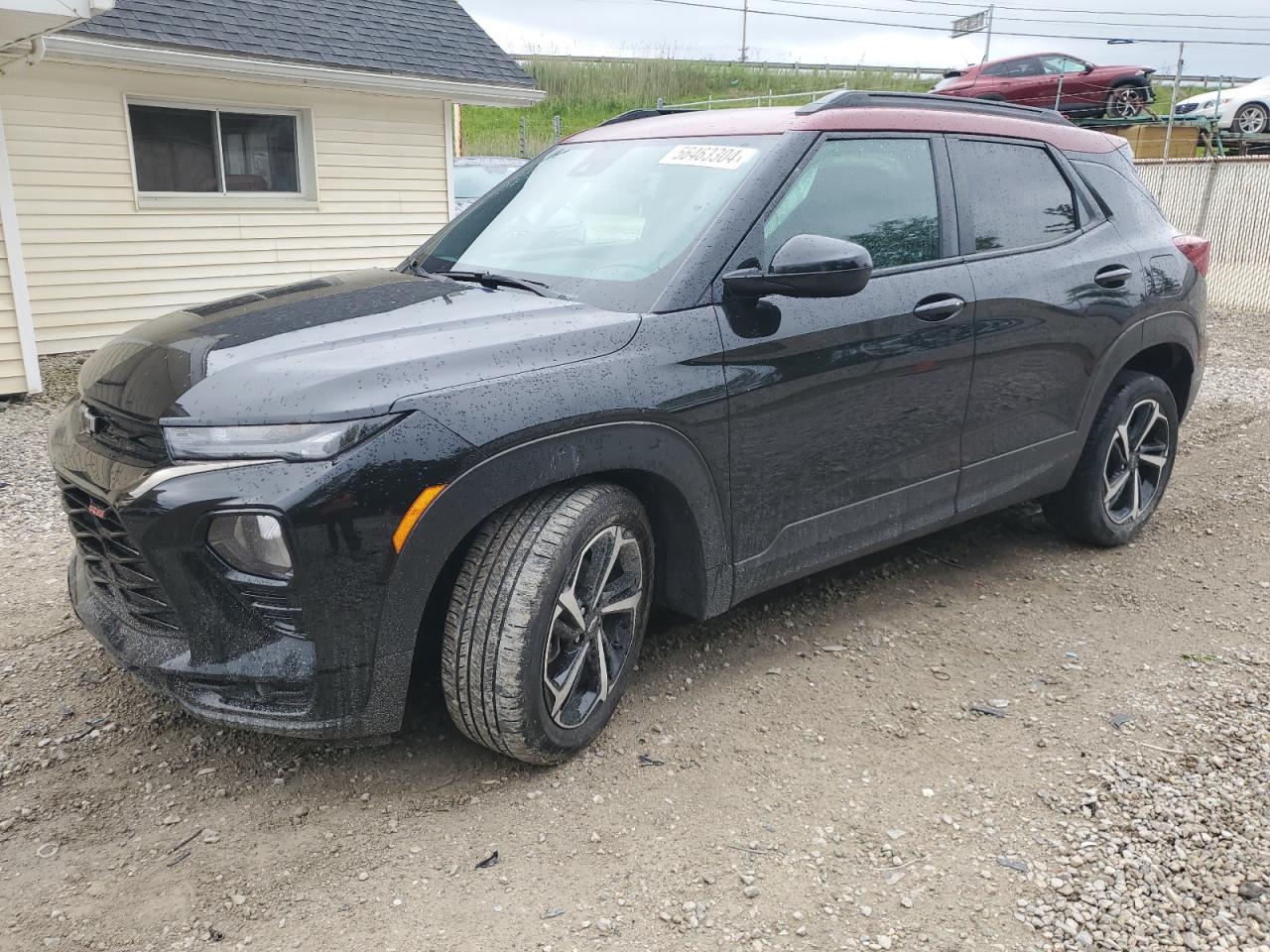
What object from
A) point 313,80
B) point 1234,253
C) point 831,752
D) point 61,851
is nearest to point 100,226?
point 313,80

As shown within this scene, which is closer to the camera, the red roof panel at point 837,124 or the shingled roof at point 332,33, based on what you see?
the red roof panel at point 837,124

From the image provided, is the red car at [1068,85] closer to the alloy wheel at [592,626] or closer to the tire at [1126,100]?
the tire at [1126,100]

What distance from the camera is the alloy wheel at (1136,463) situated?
15.0 ft

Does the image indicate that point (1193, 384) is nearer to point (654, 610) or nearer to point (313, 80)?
point (654, 610)

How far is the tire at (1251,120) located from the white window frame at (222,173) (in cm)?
1881

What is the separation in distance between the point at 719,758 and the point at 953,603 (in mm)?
1593

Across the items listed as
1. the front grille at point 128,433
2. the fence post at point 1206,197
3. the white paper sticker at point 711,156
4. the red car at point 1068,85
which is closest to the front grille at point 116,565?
the front grille at point 128,433

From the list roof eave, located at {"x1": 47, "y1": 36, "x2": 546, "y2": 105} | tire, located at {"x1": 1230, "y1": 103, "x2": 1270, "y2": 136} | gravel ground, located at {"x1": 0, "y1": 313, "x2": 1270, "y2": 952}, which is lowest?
gravel ground, located at {"x1": 0, "y1": 313, "x2": 1270, "y2": 952}

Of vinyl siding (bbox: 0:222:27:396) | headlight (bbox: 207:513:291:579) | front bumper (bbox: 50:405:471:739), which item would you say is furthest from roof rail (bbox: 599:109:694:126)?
vinyl siding (bbox: 0:222:27:396)

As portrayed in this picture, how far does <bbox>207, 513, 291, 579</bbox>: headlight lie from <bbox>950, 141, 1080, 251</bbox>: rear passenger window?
8.95 ft

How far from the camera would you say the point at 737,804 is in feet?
9.06

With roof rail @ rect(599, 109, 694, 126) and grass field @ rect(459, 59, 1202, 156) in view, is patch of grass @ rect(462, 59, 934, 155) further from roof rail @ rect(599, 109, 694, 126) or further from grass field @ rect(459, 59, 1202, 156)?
roof rail @ rect(599, 109, 694, 126)

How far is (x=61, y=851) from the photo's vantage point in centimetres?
255

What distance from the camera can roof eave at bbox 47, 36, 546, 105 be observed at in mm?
8352
